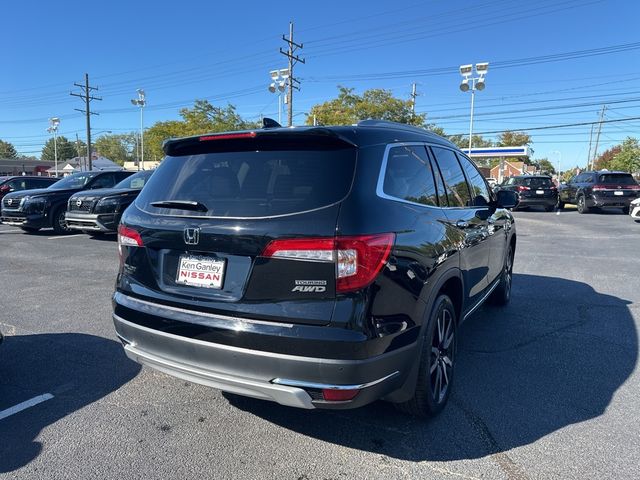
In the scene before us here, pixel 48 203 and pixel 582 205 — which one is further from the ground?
pixel 582 205

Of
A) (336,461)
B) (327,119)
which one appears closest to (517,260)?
(336,461)

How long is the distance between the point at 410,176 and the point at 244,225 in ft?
3.87

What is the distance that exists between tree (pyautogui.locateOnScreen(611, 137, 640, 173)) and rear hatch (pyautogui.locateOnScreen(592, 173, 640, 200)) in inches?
1509

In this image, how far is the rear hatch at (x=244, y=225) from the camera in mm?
2303

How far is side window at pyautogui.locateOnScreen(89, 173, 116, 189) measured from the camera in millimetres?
12641

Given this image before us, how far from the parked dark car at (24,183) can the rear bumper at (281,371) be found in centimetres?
1677

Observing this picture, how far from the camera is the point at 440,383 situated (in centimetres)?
310

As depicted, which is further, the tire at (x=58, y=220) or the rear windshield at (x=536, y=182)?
the rear windshield at (x=536, y=182)

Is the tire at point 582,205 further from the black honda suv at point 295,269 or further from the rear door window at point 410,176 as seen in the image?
the black honda suv at point 295,269

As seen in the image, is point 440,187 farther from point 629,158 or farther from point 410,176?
point 629,158

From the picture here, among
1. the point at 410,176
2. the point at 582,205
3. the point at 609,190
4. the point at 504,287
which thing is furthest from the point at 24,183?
the point at 609,190

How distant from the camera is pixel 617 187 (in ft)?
59.6

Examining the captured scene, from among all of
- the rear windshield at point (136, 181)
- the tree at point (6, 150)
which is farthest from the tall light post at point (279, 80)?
the tree at point (6, 150)

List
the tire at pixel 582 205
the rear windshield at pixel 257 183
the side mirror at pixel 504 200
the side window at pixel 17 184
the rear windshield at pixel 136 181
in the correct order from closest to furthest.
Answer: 1. the rear windshield at pixel 257 183
2. the side mirror at pixel 504 200
3. the rear windshield at pixel 136 181
4. the side window at pixel 17 184
5. the tire at pixel 582 205
